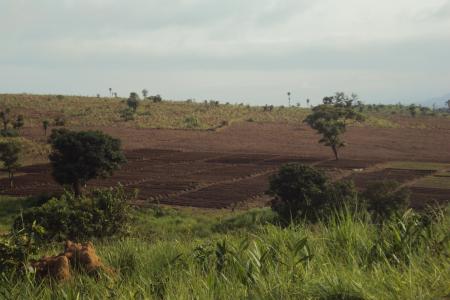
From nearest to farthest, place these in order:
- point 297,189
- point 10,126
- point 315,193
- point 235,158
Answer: point 315,193 < point 297,189 < point 235,158 < point 10,126

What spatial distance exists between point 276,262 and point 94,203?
71.8 ft

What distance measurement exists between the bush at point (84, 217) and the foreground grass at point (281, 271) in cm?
1759

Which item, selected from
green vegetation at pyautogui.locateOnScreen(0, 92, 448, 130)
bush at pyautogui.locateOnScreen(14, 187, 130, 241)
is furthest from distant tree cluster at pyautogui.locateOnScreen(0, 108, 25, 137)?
bush at pyautogui.locateOnScreen(14, 187, 130, 241)

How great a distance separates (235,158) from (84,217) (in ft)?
152

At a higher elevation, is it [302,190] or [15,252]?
[15,252]

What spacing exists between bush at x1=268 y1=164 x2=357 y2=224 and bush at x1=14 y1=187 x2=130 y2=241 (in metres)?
10.9

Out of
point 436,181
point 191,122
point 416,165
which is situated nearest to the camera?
point 436,181

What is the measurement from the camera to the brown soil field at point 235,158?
158ft

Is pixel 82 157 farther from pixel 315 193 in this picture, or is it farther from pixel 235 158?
pixel 235 158

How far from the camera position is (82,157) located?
41.1m

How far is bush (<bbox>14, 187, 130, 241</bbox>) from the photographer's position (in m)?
25.7

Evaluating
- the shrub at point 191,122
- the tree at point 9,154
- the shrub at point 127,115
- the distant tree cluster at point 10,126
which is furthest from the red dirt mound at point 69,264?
the shrub at point 127,115

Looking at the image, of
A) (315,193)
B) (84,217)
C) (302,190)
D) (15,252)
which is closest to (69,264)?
(15,252)

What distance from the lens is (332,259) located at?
676 cm
